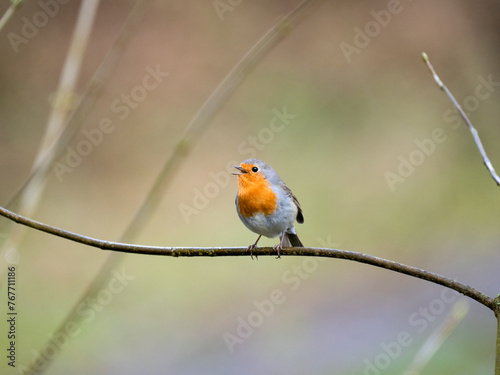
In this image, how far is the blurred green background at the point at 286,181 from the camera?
30.9 ft

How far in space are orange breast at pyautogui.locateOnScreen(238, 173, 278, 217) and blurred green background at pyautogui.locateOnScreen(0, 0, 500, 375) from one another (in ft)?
17.0

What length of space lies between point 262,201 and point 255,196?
0.06 metres

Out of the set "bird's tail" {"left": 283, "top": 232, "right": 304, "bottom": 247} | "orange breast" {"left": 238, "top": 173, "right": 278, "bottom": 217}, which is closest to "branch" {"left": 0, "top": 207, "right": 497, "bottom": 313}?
"orange breast" {"left": 238, "top": 173, "right": 278, "bottom": 217}

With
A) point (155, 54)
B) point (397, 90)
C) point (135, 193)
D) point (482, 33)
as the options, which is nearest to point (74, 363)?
point (135, 193)

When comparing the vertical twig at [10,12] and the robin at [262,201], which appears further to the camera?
the robin at [262,201]

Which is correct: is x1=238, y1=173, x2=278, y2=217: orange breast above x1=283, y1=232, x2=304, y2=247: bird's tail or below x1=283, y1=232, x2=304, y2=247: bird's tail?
above

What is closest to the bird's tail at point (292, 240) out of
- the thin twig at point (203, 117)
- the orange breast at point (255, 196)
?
the orange breast at point (255, 196)

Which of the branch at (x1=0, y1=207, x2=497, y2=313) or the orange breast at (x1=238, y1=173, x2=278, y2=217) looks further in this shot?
the orange breast at (x1=238, y1=173, x2=278, y2=217)

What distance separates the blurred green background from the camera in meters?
9.41

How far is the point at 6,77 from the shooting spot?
13.2 meters

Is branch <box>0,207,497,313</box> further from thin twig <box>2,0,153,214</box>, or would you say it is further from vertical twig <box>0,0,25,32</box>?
vertical twig <box>0,0,25,32</box>

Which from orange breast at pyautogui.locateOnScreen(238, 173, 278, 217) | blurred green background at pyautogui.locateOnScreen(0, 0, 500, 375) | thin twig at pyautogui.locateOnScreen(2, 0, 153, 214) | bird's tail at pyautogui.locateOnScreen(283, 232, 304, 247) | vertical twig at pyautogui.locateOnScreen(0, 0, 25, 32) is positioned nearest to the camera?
vertical twig at pyautogui.locateOnScreen(0, 0, 25, 32)

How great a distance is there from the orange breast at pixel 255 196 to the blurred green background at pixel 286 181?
5177 millimetres

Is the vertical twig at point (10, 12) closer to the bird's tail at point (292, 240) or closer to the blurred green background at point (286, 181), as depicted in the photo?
the bird's tail at point (292, 240)
